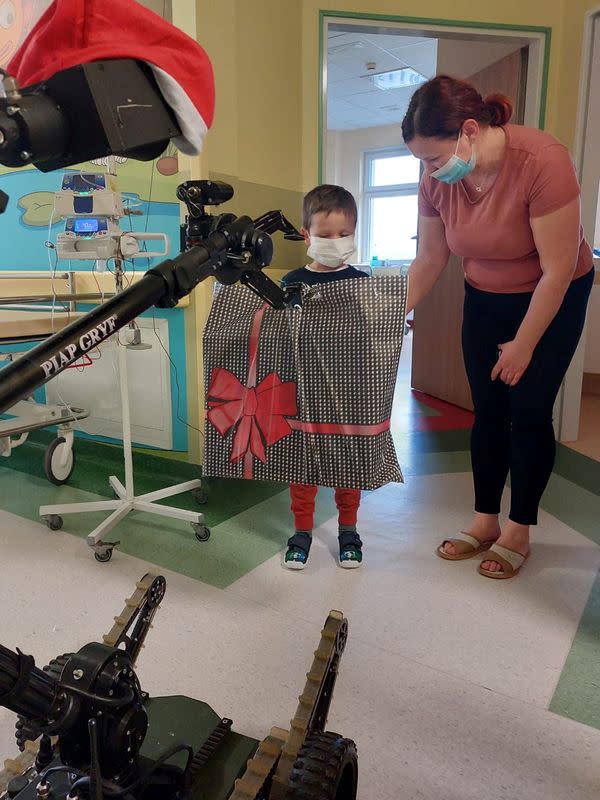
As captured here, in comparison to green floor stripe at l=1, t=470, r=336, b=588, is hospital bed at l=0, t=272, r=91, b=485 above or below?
above

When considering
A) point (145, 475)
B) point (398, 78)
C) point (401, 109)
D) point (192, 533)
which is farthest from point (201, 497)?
point (401, 109)

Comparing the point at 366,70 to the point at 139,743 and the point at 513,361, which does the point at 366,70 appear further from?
the point at 139,743

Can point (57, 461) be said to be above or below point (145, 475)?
above

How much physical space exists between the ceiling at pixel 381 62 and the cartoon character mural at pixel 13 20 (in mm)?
1283

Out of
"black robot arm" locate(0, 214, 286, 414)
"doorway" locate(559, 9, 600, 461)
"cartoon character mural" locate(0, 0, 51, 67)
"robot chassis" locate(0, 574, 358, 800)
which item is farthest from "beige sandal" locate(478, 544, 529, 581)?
"cartoon character mural" locate(0, 0, 51, 67)

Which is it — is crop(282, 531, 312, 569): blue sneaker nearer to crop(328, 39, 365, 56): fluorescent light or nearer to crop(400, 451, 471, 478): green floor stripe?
crop(400, 451, 471, 478): green floor stripe

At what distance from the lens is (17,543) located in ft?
6.34

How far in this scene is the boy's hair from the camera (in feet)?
5.27

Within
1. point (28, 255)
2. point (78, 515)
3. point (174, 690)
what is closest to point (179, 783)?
point (174, 690)

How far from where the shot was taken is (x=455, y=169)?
4.69 feet

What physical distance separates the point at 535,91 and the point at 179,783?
2.80 metres

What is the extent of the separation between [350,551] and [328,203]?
3.23 ft

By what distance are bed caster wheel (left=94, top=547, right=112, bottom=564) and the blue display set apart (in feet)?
3.17

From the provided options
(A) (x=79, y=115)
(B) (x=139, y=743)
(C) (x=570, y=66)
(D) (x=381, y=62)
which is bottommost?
(B) (x=139, y=743)
